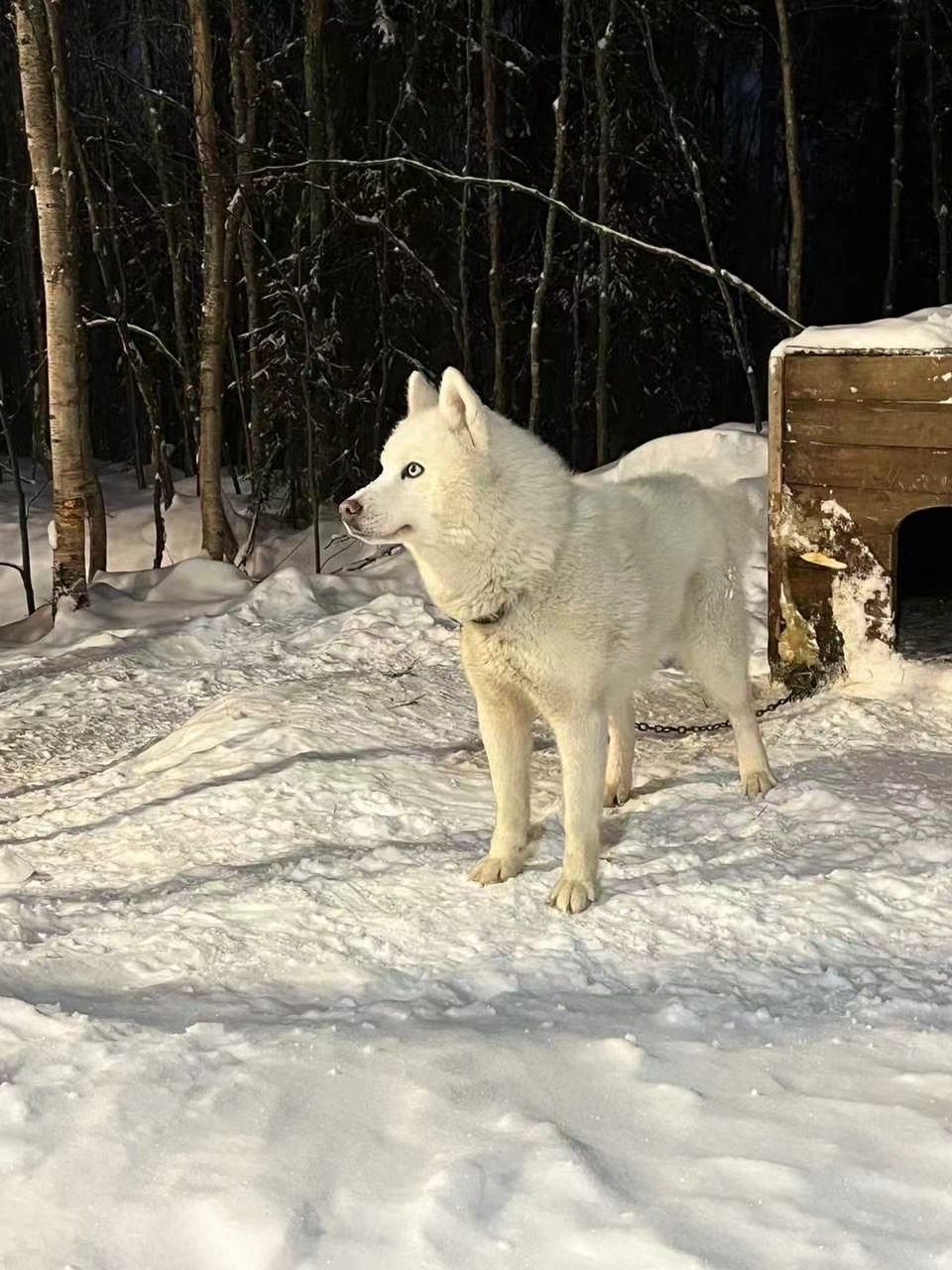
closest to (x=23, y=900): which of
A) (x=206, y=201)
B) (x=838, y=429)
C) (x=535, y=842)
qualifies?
(x=535, y=842)

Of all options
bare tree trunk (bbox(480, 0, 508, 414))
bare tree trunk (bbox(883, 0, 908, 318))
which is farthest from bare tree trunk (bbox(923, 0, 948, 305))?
bare tree trunk (bbox(480, 0, 508, 414))

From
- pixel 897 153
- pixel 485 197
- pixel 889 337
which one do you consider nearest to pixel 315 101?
pixel 485 197

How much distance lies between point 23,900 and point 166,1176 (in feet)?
5.32

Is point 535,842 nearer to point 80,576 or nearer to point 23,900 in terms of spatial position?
point 23,900

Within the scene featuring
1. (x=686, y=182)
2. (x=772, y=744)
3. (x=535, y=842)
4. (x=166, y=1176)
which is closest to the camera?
(x=166, y=1176)

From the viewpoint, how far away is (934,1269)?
1.83 meters

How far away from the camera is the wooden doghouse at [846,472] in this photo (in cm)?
488

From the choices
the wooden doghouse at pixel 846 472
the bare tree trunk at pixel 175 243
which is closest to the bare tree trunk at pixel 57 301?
the bare tree trunk at pixel 175 243

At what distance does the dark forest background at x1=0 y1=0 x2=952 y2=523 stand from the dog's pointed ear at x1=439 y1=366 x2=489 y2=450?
6.25m

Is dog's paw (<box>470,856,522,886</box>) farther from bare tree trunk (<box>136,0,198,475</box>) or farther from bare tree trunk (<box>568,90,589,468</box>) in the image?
bare tree trunk (<box>568,90,589,468</box>)

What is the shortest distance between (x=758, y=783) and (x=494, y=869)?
44.5 inches

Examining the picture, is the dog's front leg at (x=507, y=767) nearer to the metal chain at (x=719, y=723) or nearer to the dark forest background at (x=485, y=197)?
the metal chain at (x=719, y=723)

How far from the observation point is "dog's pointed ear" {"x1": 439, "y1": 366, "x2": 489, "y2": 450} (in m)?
3.18

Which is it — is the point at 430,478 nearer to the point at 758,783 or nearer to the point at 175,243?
the point at 758,783
